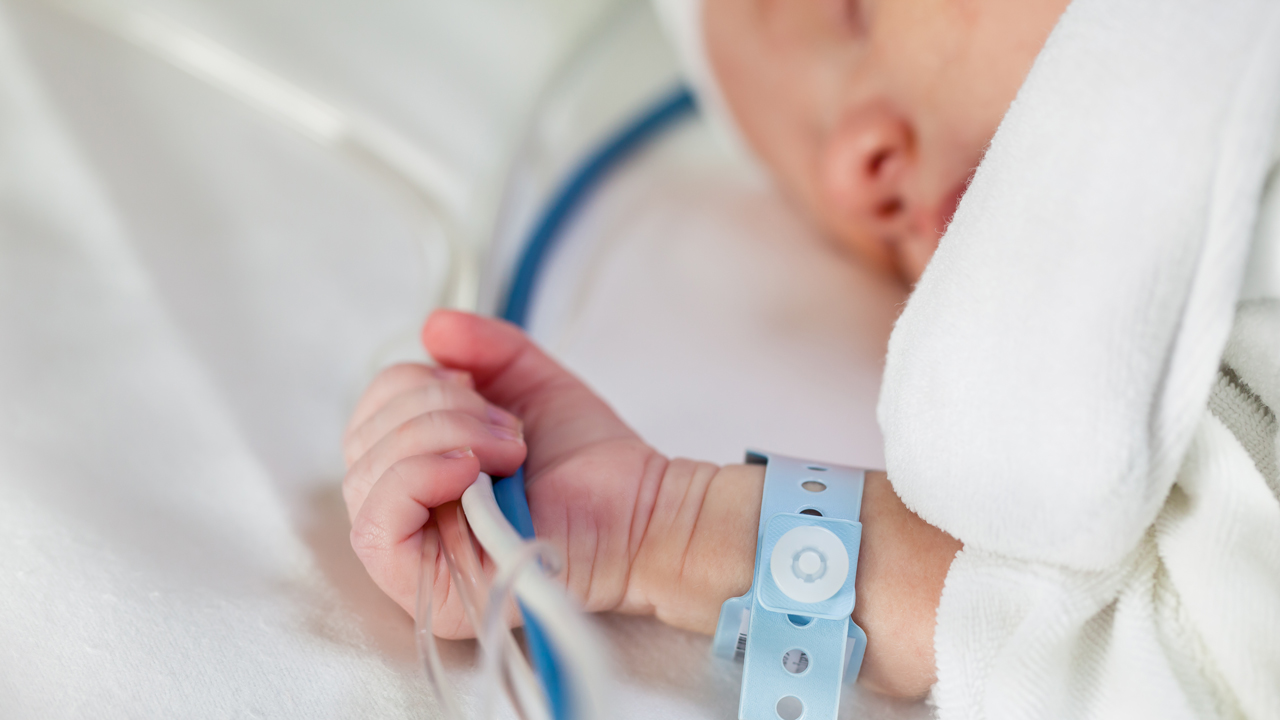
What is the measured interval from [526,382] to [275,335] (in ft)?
0.74

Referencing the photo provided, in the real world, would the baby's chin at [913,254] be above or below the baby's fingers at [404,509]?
above

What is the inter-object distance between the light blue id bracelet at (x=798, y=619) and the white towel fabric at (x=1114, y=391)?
49mm

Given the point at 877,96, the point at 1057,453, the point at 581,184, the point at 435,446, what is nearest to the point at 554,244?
the point at 581,184

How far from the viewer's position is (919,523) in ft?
1.68

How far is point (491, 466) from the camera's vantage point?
503 millimetres

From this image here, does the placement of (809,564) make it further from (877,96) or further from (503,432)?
(877,96)

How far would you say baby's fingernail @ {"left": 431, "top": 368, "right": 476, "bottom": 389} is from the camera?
59 centimetres

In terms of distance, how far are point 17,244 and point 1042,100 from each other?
70cm

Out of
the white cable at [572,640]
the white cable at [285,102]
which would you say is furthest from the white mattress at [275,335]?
the white cable at [572,640]

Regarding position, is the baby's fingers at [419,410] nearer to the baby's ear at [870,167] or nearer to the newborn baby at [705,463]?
the newborn baby at [705,463]

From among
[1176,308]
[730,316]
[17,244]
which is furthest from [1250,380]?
[17,244]

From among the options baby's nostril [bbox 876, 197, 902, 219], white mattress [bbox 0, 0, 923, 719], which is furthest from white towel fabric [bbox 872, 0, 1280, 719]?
baby's nostril [bbox 876, 197, 902, 219]

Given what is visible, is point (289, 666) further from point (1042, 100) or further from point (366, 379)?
point (1042, 100)

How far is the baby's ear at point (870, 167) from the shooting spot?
746mm
